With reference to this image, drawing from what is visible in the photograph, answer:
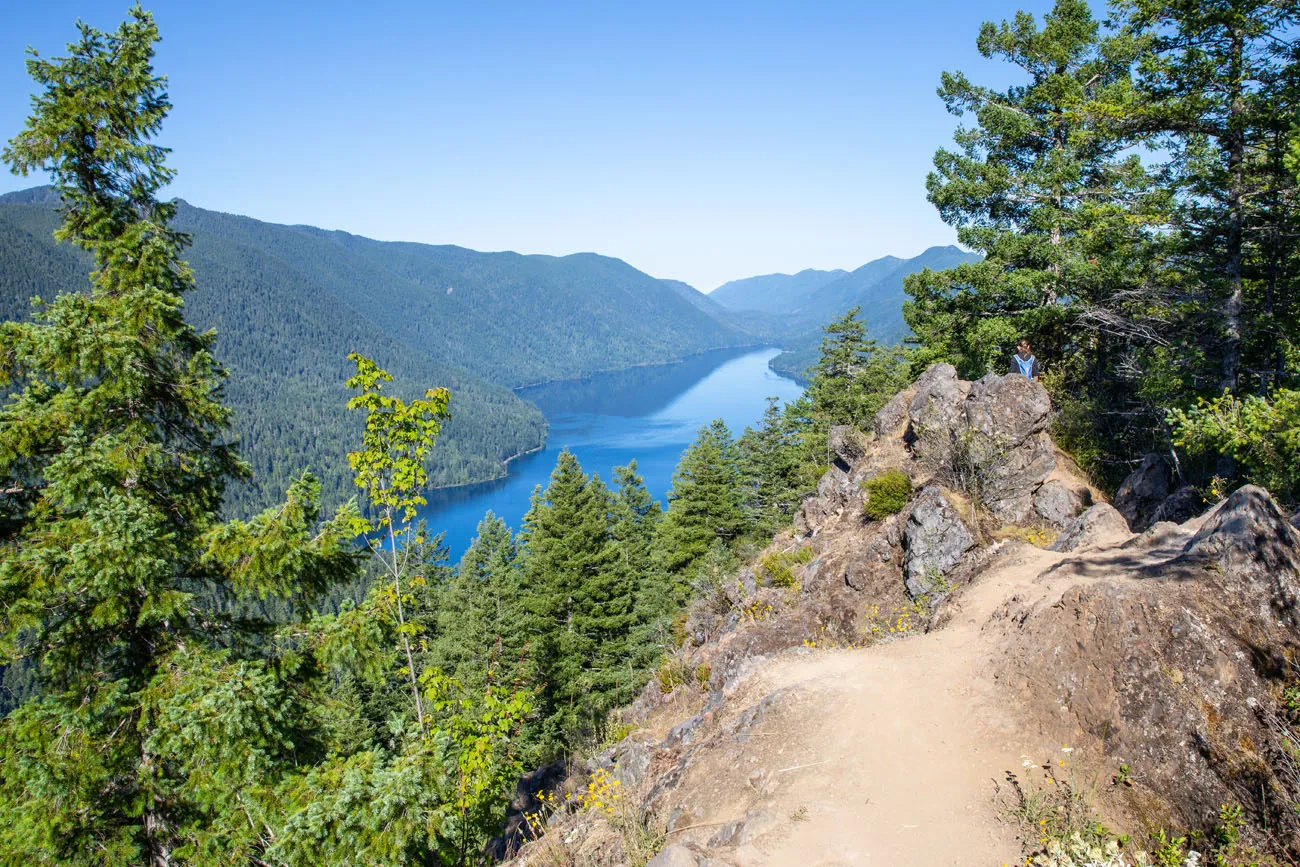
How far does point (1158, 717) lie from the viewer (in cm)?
554

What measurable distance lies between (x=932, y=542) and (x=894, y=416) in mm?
8003

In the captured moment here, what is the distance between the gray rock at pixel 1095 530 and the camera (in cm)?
970

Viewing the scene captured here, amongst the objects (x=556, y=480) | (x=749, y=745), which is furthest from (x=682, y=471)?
(x=749, y=745)

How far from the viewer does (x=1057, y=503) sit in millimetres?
12320

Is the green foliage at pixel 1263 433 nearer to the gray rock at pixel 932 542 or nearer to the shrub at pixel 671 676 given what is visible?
the gray rock at pixel 932 542

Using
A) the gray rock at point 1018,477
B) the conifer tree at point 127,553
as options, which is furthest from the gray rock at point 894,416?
the conifer tree at point 127,553

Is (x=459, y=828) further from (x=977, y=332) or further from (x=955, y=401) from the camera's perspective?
(x=977, y=332)

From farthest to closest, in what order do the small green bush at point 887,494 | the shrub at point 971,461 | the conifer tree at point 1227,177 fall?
the small green bush at point 887,494, the shrub at point 971,461, the conifer tree at point 1227,177

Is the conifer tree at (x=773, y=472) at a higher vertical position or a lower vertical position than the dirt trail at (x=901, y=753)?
lower

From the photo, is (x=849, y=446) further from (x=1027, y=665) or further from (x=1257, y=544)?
(x=1257, y=544)

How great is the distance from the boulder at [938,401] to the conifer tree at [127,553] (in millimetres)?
12908

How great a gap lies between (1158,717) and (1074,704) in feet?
2.57

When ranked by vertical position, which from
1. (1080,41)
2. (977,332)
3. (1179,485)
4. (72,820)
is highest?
(1080,41)

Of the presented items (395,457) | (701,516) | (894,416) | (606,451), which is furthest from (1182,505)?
(606,451)
